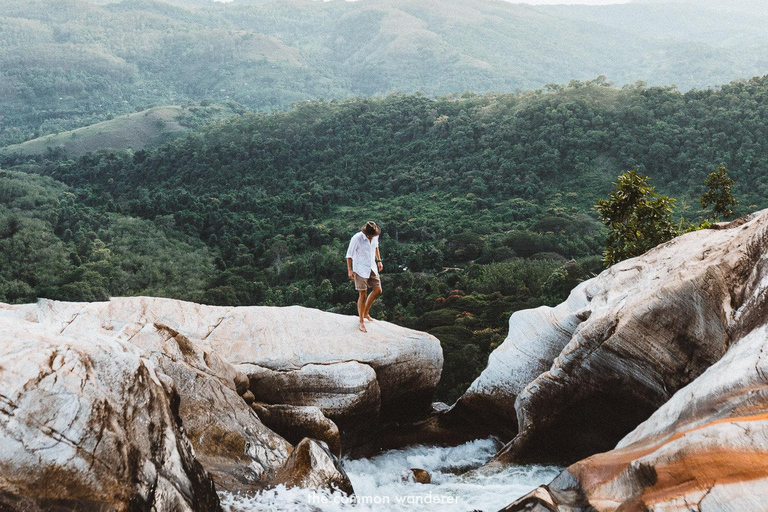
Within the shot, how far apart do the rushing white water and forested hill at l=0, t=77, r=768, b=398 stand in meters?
7.94

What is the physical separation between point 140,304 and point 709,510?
879cm

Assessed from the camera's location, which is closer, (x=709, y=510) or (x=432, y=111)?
(x=709, y=510)

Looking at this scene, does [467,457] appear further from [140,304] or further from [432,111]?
[432,111]

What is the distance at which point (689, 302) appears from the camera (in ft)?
22.6

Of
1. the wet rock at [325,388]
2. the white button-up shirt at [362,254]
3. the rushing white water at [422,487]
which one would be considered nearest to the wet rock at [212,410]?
the rushing white water at [422,487]

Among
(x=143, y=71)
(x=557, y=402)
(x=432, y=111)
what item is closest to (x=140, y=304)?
(x=557, y=402)

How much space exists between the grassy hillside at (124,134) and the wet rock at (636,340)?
320 ft

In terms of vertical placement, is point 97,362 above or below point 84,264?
above

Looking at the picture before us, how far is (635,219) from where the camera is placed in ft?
50.6

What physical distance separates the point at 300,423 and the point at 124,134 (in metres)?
107

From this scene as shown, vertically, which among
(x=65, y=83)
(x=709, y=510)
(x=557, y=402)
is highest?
(x=709, y=510)

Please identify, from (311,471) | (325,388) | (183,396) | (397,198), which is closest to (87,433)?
(183,396)

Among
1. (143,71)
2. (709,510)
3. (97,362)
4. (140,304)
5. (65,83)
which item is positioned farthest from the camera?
(143,71)

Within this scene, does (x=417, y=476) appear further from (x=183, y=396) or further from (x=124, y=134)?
(x=124, y=134)
